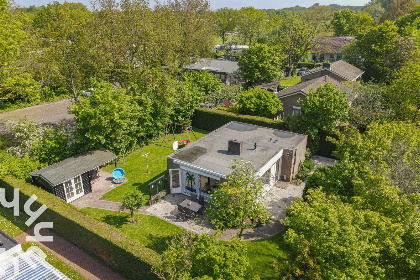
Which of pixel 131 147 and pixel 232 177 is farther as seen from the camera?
pixel 131 147

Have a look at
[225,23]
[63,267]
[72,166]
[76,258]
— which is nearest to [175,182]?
[72,166]

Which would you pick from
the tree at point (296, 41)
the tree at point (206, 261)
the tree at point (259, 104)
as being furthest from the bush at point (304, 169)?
the tree at point (296, 41)

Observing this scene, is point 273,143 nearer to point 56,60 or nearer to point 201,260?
point 201,260

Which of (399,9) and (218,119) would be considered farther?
(399,9)

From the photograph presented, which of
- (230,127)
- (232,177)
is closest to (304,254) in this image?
(232,177)

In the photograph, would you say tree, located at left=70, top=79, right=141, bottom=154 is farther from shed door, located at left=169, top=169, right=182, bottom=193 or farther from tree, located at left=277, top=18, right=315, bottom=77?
tree, located at left=277, top=18, right=315, bottom=77

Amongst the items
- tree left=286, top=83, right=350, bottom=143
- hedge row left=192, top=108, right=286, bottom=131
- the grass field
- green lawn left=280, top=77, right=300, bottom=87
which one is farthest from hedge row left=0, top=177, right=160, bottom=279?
green lawn left=280, top=77, right=300, bottom=87

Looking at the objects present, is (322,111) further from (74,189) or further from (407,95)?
(74,189)

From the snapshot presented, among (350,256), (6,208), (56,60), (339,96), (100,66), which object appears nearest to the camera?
(350,256)
